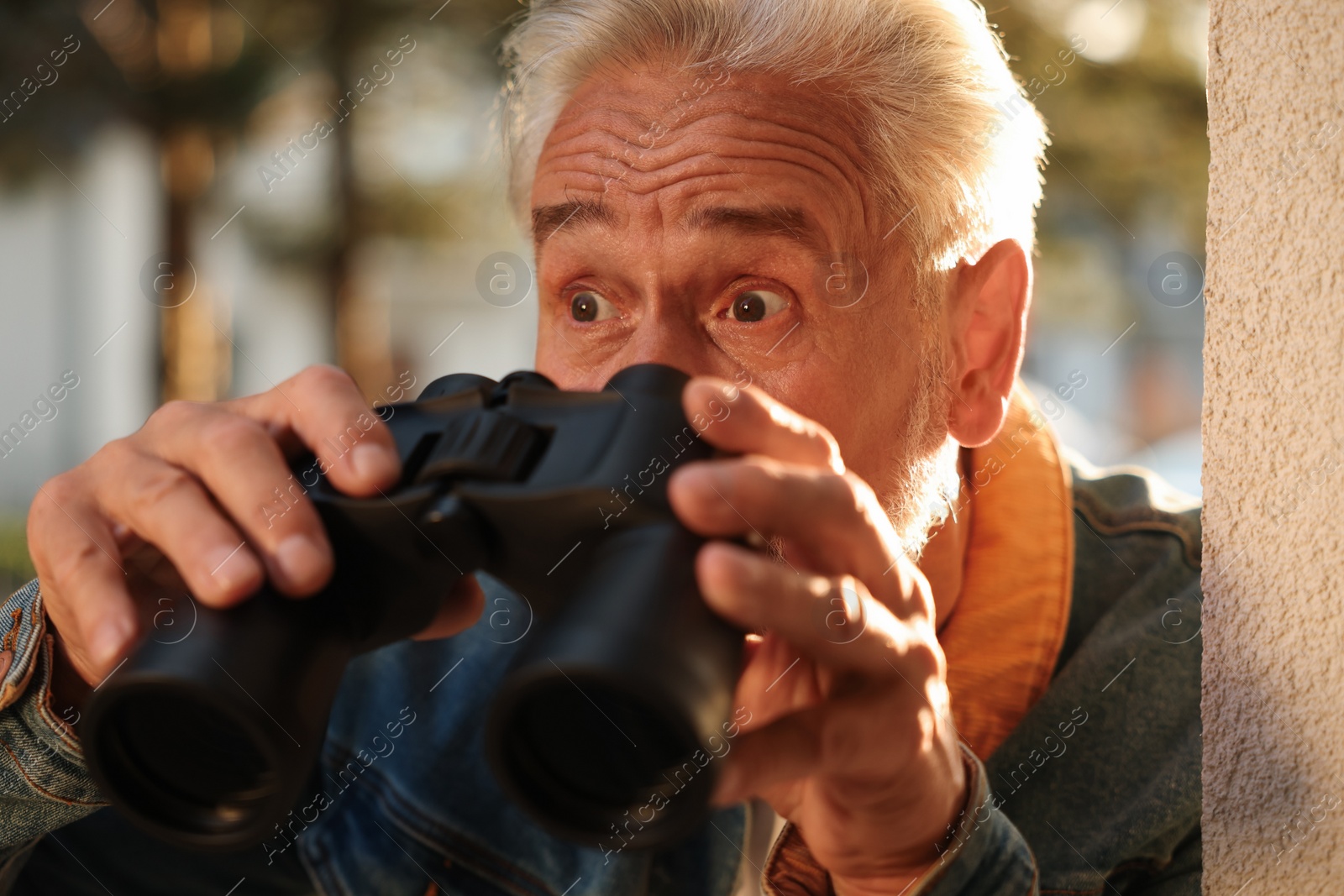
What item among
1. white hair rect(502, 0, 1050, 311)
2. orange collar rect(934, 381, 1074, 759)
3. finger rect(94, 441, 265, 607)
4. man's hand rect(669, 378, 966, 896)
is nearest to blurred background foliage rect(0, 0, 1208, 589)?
orange collar rect(934, 381, 1074, 759)

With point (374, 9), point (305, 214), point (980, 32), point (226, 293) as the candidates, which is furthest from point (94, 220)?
point (980, 32)

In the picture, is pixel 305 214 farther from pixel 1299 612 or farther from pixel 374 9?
pixel 1299 612

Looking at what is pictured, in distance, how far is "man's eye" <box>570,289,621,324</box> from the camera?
1825 mm

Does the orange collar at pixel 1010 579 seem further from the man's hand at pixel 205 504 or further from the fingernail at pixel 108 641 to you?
the fingernail at pixel 108 641

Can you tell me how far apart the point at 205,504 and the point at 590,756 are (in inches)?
17.3

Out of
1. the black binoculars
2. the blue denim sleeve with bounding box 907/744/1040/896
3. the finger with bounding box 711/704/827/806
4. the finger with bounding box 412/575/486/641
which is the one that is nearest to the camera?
the black binoculars

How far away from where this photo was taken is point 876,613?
0.98 m

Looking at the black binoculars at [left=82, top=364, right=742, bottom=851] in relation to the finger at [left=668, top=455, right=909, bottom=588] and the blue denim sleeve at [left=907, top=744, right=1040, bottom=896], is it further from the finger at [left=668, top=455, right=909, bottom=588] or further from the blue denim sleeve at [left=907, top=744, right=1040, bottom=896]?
the blue denim sleeve at [left=907, top=744, right=1040, bottom=896]

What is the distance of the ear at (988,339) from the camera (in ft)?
6.55

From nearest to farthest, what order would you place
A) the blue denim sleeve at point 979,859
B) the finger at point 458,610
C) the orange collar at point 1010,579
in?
the blue denim sleeve at point 979,859, the finger at point 458,610, the orange collar at point 1010,579

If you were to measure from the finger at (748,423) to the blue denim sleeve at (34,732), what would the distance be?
87cm

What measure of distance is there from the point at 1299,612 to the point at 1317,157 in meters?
0.39

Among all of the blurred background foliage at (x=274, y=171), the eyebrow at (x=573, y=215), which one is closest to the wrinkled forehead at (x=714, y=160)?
the eyebrow at (x=573, y=215)

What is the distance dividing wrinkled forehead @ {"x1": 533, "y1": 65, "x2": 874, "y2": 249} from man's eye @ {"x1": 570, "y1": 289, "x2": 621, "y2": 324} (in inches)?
4.5
